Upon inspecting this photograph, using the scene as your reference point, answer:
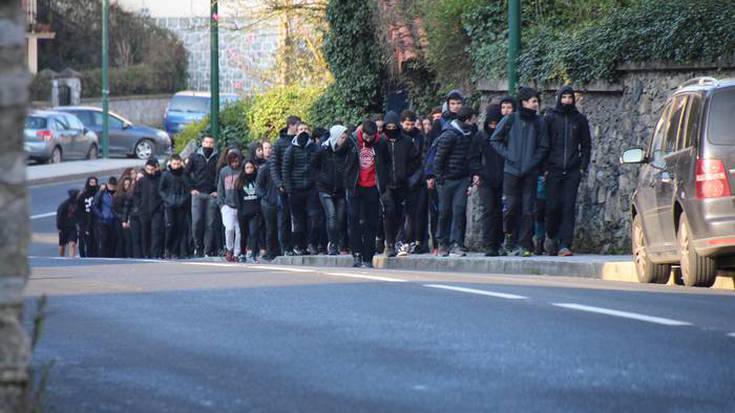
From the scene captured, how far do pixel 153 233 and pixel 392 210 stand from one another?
809 cm

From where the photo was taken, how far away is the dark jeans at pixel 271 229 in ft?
78.8

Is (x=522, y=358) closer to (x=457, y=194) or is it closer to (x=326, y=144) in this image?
(x=457, y=194)

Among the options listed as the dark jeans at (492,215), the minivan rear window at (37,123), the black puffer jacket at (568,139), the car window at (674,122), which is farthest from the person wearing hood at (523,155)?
the minivan rear window at (37,123)

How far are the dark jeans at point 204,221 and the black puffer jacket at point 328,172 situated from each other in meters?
4.89

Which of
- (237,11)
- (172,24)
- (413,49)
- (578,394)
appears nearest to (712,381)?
(578,394)

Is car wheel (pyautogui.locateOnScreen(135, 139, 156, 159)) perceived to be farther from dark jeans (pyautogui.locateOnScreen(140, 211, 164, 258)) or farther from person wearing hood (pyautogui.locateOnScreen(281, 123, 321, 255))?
person wearing hood (pyautogui.locateOnScreen(281, 123, 321, 255))

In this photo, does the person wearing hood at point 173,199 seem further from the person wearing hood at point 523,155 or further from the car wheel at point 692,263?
the car wheel at point 692,263

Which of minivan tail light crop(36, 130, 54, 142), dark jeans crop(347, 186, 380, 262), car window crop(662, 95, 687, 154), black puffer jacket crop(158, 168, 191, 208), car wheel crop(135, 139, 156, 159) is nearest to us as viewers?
car window crop(662, 95, 687, 154)

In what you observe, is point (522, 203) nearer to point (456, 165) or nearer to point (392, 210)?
point (456, 165)

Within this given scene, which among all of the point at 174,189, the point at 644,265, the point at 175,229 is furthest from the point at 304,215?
the point at 644,265

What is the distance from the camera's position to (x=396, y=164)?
810 inches

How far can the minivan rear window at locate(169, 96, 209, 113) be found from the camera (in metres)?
56.2

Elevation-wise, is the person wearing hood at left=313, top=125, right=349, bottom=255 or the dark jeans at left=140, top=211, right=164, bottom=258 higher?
the person wearing hood at left=313, top=125, right=349, bottom=255

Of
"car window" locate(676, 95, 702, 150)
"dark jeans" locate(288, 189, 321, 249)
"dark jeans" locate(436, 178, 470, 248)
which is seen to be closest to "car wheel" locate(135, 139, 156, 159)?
"dark jeans" locate(288, 189, 321, 249)
